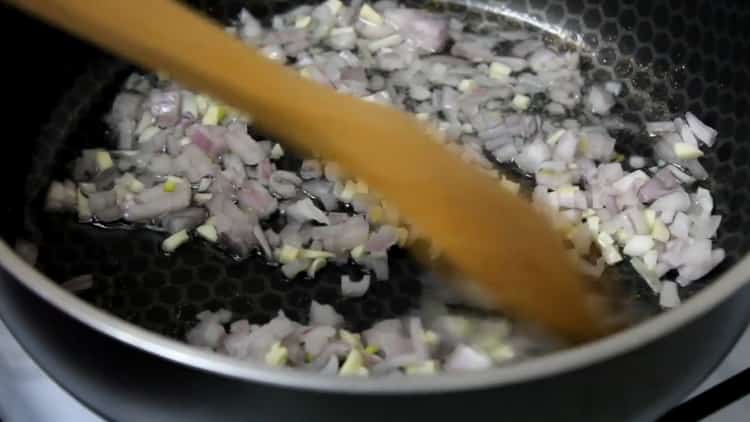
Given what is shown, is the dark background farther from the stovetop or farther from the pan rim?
the pan rim

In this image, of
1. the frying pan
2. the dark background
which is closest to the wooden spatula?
the frying pan

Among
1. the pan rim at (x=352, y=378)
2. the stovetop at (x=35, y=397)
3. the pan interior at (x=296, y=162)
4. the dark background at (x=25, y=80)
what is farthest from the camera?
the dark background at (x=25, y=80)

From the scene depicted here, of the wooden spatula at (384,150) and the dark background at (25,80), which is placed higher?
the wooden spatula at (384,150)

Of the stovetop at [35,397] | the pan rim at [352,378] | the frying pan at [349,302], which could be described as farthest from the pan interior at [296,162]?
the pan rim at [352,378]

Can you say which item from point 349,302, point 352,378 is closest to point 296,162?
point 349,302

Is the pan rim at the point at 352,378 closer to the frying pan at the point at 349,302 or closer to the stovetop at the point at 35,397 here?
the frying pan at the point at 349,302

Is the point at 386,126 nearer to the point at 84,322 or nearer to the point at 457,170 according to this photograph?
the point at 457,170

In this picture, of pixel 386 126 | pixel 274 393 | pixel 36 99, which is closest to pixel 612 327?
pixel 386 126
